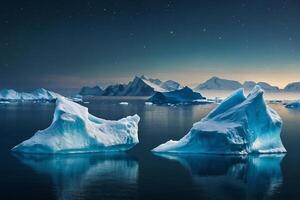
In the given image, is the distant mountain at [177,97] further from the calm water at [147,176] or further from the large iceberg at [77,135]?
the large iceberg at [77,135]

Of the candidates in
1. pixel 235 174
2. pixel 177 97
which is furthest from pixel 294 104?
pixel 235 174

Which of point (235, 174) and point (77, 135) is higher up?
point (77, 135)

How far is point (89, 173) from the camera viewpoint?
24078mm

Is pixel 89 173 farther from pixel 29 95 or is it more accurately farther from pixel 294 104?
pixel 29 95

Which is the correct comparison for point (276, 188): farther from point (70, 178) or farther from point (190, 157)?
point (70, 178)

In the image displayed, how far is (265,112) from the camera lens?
3044 cm

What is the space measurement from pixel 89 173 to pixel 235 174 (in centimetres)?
795

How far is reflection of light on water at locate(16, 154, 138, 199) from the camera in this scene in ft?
64.6

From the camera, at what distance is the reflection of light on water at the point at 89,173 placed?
1969cm

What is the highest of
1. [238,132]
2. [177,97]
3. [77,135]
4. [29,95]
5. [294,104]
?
[29,95]

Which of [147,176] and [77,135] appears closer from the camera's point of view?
[147,176]

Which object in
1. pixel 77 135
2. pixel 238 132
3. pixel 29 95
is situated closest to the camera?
pixel 238 132

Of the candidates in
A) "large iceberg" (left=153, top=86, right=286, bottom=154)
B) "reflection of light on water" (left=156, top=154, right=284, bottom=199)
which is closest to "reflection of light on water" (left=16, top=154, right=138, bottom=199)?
"reflection of light on water" (left=156, top=154, right=284, bottom=199)

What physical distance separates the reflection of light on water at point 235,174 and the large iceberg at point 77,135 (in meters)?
3.45
